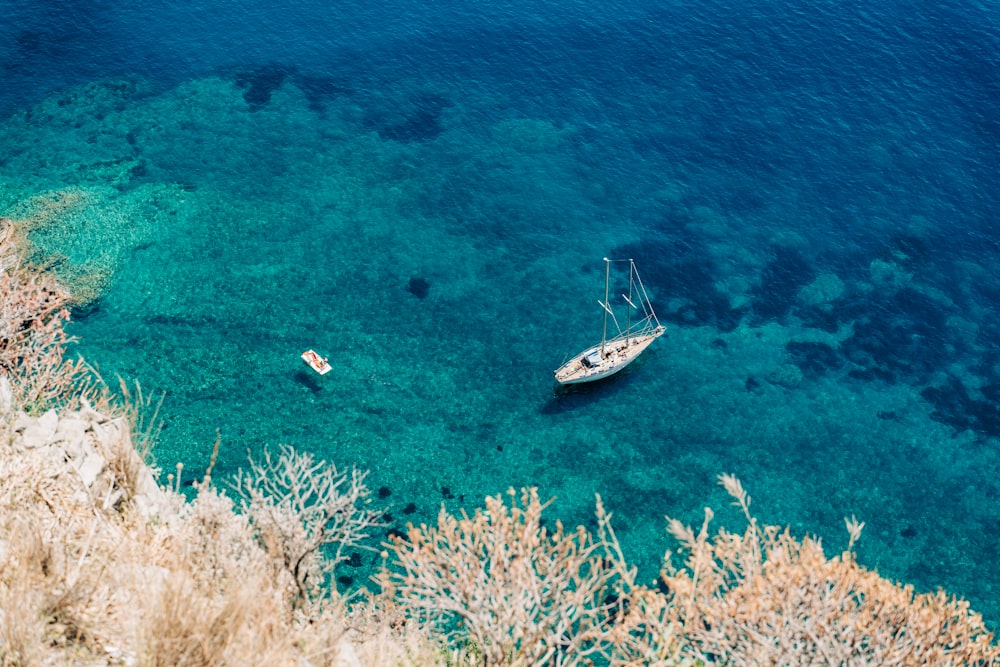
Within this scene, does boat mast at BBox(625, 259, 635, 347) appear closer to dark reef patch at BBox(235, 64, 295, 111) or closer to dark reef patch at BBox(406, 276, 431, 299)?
dark reef patch at BBox(406, 276, 431, 299)

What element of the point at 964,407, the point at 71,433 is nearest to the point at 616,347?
the point at 964,407

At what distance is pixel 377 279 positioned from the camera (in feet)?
220

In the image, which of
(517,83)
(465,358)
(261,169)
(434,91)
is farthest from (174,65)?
(465,358)

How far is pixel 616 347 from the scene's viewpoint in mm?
61375

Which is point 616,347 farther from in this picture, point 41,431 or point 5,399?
point 5,399

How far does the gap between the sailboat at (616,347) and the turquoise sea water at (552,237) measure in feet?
4.40

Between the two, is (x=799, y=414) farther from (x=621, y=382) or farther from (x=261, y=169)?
(x=261, y=169)

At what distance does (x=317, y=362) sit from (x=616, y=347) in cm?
2140

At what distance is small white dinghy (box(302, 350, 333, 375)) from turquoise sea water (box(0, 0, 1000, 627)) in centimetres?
90

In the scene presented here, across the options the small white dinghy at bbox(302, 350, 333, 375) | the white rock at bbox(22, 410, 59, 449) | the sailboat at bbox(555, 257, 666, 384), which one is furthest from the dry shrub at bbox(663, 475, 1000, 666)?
the small white dinghy at bbox(302, 350, 333, 375)

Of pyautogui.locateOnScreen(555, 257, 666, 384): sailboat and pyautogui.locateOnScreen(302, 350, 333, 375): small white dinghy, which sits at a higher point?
pyautogui.locateOnScreen(555, 257, 666, 384): sailboat

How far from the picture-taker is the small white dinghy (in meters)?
59.5

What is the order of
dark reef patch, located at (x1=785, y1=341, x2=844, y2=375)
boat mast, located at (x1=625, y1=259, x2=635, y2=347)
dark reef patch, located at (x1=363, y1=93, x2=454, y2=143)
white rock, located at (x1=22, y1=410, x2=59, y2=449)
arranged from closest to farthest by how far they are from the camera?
white rock, located at (x1=22, y1=410, x2=59, y2=449) < boat mast, located at (x1=625, y1=259, x2=635, y2=347) < dark reef patch, located at (x1=785, y1=341, x2=844, y2=375) < dark reef patch, located at (x1=363, y1=93, x2=454, y2=143)

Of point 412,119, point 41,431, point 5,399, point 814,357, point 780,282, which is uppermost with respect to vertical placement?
point 5,399
